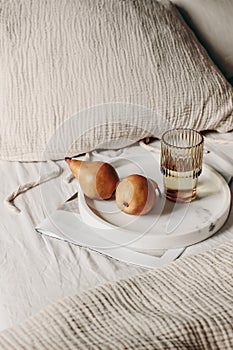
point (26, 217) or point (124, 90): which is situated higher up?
point (124, 90)

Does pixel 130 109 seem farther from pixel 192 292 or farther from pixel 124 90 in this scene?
pixel 192 292

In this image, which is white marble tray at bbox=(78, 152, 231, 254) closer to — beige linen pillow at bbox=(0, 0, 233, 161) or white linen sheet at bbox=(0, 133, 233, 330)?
white linen sheet at bbox=(0, 133, 233, 330)

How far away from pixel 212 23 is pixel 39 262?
0.71 m

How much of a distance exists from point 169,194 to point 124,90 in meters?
0.25

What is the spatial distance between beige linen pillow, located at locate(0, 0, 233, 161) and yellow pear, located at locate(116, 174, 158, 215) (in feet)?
0.76

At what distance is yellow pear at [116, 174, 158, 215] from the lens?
974 mm

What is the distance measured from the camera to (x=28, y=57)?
1.19 m

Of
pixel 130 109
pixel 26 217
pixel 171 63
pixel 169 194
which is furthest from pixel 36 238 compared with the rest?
pixel 171 63

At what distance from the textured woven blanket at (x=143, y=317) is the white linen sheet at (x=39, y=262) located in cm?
11

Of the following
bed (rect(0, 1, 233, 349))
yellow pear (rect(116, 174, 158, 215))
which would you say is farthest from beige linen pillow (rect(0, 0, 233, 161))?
yellow pear (rect(116, 174, 158, 215))

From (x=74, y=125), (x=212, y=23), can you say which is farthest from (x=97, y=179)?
(x=212, y=23)

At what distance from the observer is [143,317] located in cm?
73

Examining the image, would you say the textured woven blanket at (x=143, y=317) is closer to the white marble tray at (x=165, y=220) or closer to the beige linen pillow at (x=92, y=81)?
the white marble tray at (x=165, y=220)

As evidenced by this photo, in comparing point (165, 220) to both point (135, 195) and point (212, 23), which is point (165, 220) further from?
point (212, 23)
